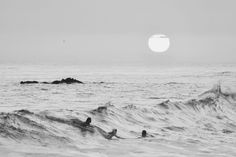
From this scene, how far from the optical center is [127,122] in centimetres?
1444

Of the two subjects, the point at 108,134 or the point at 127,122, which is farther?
the point at 127,122

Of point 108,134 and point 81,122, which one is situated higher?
point 81,122

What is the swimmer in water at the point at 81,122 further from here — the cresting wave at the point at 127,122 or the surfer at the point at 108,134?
the surfer at the point at 108,134

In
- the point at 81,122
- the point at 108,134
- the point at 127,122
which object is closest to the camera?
the point at 108,134

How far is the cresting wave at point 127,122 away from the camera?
35.0ft

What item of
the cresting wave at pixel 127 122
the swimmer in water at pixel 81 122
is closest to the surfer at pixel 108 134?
the cresting wave at pixel 127 122

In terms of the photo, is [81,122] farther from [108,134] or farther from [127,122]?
[127,122]

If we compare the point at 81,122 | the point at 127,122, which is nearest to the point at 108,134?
the point at 81,122

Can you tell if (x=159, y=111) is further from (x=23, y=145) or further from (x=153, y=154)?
(x=23, y=145)

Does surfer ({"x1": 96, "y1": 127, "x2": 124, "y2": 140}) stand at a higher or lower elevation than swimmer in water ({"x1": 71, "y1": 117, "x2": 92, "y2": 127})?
lower

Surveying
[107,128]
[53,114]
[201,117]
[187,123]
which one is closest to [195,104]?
[201,117]

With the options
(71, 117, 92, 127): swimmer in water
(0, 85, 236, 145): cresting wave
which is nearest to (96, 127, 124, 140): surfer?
(0, 85, 236, 145): cresting wave

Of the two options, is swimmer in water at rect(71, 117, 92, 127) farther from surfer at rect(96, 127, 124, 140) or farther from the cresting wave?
surfer at rect(96, 127, 124, 140)

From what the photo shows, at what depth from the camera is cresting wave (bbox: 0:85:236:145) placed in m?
10.7
